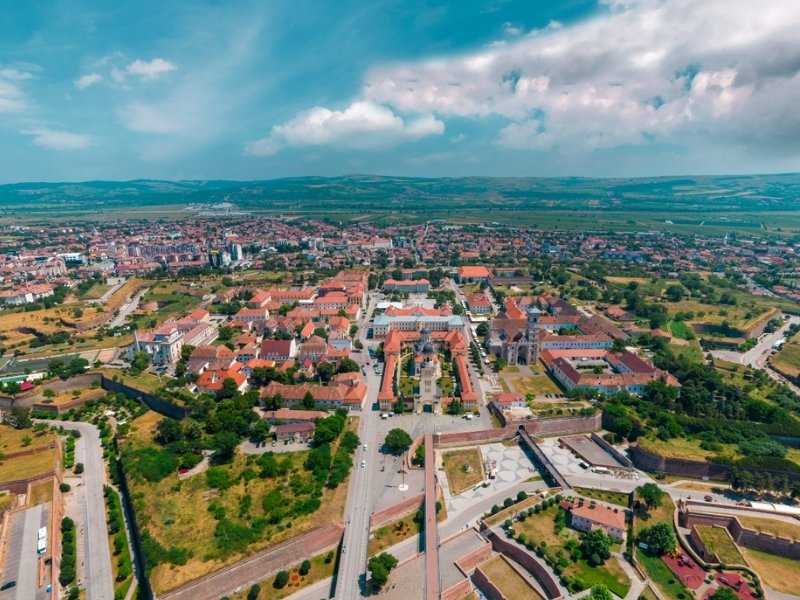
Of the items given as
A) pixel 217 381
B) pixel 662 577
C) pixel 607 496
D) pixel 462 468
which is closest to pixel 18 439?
pixel 217 381

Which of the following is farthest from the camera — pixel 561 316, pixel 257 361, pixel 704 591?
pixel 561 316

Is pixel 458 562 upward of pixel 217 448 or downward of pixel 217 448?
downward

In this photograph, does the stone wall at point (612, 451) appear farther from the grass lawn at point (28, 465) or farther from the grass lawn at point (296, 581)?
the grass lawn at point (28, 465)

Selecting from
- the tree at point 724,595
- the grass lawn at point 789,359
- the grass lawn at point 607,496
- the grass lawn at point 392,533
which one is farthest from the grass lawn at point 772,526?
the grass lawn at point 789,359

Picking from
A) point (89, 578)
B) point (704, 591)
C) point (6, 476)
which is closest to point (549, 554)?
point (704, 591)

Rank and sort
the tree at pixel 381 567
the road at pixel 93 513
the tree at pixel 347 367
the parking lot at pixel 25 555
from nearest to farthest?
the tree at pixel 381 567 → the parking lot at pixel 25 555 → the road at pixel 93 513 → the tree at pixel 347 367

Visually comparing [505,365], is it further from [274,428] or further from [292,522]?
[292,522]
